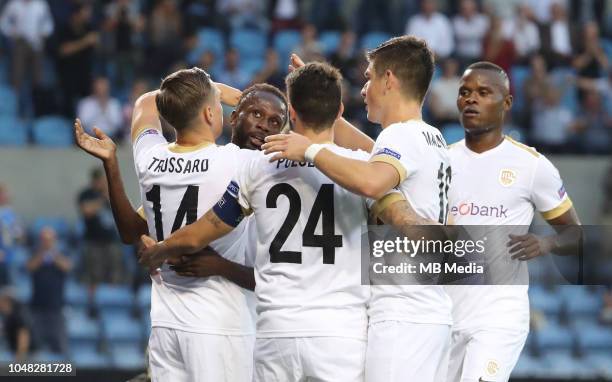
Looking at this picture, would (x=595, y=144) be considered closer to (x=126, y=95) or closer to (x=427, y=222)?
(x=126, y=95)

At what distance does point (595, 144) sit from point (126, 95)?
257 inches

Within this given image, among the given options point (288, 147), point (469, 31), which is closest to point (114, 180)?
point (288, 147)

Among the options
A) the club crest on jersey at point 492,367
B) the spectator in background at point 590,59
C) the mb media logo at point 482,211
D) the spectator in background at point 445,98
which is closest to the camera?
the club crest on jersey at point 492,367

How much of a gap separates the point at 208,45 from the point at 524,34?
15.7 ft

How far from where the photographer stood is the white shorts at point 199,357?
623 centimetres

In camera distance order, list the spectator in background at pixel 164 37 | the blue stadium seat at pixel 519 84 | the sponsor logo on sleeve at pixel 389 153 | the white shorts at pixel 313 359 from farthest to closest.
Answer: the blue stadium seat at pixel 519 84
the spectator in background at pixel 164 37
the sponsor logo on sleeve at pixel 389 153
the white shorts at pixel 313 359

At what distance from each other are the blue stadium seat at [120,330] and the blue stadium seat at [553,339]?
4.77 metres

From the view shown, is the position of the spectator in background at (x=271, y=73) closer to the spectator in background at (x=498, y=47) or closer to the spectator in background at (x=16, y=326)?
the spectator in background at (x=498, y=47)

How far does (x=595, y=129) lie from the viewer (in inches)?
635

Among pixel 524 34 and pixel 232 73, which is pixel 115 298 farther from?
pixel 524 34

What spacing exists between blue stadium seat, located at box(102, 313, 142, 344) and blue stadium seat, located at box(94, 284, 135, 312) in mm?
138

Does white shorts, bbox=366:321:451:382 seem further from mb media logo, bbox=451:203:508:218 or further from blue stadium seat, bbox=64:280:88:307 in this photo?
blue stadium seat, bbox=64:280:88:307

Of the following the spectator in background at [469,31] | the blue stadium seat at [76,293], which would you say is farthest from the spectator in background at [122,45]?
the spectator in background at [469,31]

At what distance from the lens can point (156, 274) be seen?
21.4 ft
